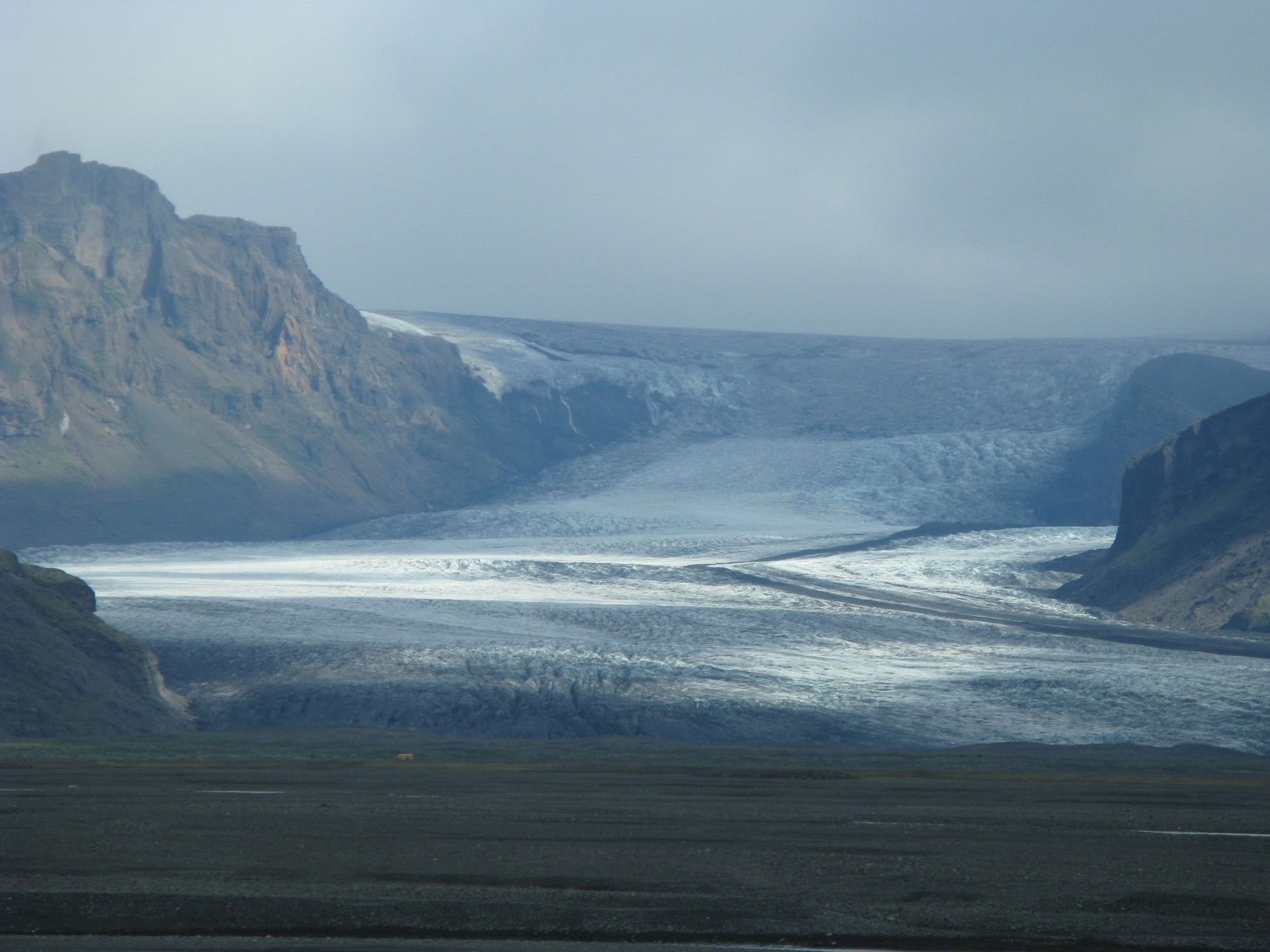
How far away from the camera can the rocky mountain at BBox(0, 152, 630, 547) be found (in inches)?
2491

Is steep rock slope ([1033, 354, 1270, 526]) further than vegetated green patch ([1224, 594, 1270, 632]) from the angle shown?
Yes

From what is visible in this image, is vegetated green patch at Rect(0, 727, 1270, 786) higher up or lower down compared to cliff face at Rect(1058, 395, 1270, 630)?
lower down

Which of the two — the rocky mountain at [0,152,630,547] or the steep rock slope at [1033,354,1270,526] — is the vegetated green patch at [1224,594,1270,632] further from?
the rocky mountain at [0,152,630,547]

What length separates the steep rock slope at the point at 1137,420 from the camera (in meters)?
69.0

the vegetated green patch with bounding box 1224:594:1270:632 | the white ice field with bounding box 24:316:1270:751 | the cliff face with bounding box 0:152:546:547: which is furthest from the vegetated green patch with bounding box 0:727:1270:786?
the cliff face with bounding box 0:152:546:547

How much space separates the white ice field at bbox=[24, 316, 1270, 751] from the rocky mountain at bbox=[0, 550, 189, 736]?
1.64 meters

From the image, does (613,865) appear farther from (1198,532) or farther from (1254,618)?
(1198,532)

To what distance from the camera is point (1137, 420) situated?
72.9 meters

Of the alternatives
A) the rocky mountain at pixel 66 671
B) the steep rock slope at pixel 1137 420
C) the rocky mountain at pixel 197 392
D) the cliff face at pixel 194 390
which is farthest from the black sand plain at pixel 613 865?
the steep rock slope at pixel 1137 420

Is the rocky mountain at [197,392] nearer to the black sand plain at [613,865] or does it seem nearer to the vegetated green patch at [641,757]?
the vegetated green patch at [641,757]

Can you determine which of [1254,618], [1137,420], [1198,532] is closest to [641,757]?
[1254,618]

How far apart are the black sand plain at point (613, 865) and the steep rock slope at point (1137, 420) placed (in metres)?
61.5

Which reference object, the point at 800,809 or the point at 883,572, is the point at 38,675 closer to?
the point at 800,809

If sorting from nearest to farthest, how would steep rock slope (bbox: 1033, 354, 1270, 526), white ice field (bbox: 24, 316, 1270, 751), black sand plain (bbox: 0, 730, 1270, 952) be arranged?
1. black sand plain (bbox: 0, 730, 1270, 952)
2. white ice field (bbox: 24, 316, 1270, 751)
3. steep rock slope (bbox: 1033, 354, 1270, 526)
